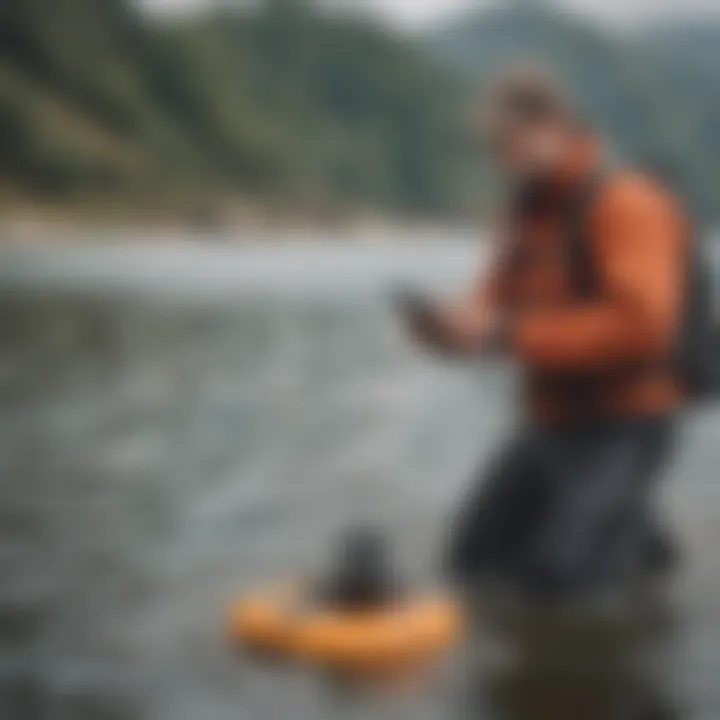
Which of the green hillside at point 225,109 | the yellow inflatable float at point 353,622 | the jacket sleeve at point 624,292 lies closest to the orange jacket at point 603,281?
the jacket sleeve at point 624,292

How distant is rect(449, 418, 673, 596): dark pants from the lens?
1708mm

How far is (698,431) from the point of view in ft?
6.24

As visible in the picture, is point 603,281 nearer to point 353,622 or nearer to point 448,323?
point 448,323

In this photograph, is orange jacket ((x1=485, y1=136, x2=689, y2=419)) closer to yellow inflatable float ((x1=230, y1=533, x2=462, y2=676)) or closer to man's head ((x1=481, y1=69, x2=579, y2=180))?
man's head ((x1=481, y1=69, x2=579, y2=180))

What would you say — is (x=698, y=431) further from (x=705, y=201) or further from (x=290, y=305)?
(x=290, y=305)

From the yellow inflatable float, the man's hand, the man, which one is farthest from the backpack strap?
the yellow inflatable float

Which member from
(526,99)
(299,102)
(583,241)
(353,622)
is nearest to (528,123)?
(526,99)

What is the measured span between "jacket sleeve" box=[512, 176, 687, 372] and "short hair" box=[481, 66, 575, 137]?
0.10 meters

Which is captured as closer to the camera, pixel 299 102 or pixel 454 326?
pixel 454 326

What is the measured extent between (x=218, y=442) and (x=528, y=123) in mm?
533

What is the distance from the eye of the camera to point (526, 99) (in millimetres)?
1562

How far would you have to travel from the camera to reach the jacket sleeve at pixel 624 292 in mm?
1580

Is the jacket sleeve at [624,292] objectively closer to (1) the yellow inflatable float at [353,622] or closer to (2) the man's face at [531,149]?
(2) the man's face at [531,149]

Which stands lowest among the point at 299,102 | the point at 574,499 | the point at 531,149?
the point at 574,499
